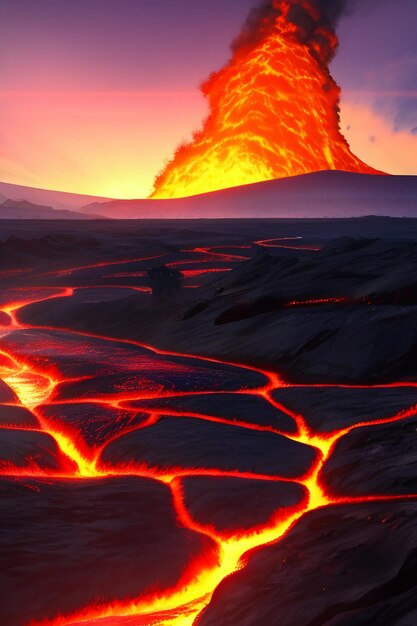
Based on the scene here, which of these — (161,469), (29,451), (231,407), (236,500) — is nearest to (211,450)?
(161,469)

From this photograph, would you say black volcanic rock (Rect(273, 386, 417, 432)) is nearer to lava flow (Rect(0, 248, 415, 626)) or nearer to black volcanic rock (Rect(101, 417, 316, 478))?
lava flow (Rect(0, 248, 415, 626))

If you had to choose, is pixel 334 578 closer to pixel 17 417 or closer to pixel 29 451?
pixel 29 451

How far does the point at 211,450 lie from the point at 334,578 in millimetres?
2658

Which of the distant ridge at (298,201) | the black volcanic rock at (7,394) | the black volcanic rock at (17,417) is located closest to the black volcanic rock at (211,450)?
the black volcanic rock at (17,417)

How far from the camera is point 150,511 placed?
4.53m

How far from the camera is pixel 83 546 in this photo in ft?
13.2

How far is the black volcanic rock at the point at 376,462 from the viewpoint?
4559 mm

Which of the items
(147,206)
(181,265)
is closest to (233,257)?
(181,265)

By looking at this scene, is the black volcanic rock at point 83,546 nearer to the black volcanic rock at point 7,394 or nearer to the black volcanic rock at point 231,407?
the black volcanic rock at point 231,407

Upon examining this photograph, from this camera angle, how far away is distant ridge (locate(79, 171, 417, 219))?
8031 cm

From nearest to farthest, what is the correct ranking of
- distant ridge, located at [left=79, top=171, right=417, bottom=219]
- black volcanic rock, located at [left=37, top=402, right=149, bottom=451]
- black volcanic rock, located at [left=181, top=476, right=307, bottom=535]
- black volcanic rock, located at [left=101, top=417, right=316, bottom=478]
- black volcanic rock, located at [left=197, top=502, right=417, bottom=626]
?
black volcanic rock, located at [left=197, top=502, right=417, bottom=626] → black volcanic rock, located at [left=181, top=476, right=307, bottom=535] → black volcanic rock, located at [left=101, top=417, right=316, bottom=478] → black volcanic rock, located at [left=37, top=402, right=149, bottom=451] → distant ridge, located at [left=79, top=171, right=417, bottom=219]

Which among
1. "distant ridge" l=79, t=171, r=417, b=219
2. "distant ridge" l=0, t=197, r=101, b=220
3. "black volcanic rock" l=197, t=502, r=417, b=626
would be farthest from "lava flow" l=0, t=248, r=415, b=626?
"distant ridge" l=0, t=197, r=101, b=220

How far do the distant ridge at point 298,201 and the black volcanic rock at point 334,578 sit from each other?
74247mm

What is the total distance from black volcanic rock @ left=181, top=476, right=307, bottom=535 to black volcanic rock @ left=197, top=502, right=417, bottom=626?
1.72ft
